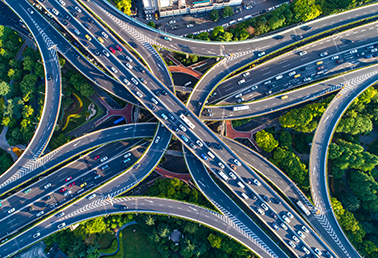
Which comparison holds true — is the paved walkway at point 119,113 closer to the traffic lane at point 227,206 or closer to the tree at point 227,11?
the traffic lane at point 227,206

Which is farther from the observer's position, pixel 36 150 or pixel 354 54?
pixel 354 54

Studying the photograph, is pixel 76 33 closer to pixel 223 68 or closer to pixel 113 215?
pixel 223 68

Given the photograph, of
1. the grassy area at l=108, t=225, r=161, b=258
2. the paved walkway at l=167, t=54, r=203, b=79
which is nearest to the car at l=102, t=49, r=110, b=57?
the paved walkway at l=167, t=54, r=203, b=79

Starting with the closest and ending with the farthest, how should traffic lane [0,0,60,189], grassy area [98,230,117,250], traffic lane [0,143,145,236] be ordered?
traffic lane [0,143,145,236]
traffic lane [0,0,60,189]
grassy area [98,230,117,250]

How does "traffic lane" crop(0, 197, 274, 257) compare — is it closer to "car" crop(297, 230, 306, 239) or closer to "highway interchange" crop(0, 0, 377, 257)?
"highway interchange" crop(0, 0, 377, 257)

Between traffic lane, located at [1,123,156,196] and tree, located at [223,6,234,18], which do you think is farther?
tree, located at [223,6,234,18]

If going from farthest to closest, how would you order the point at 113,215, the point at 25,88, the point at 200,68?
the point at 200,68 → the point at 25,88 → the point at 113,215

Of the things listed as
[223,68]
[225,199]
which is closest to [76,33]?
[223,68]
